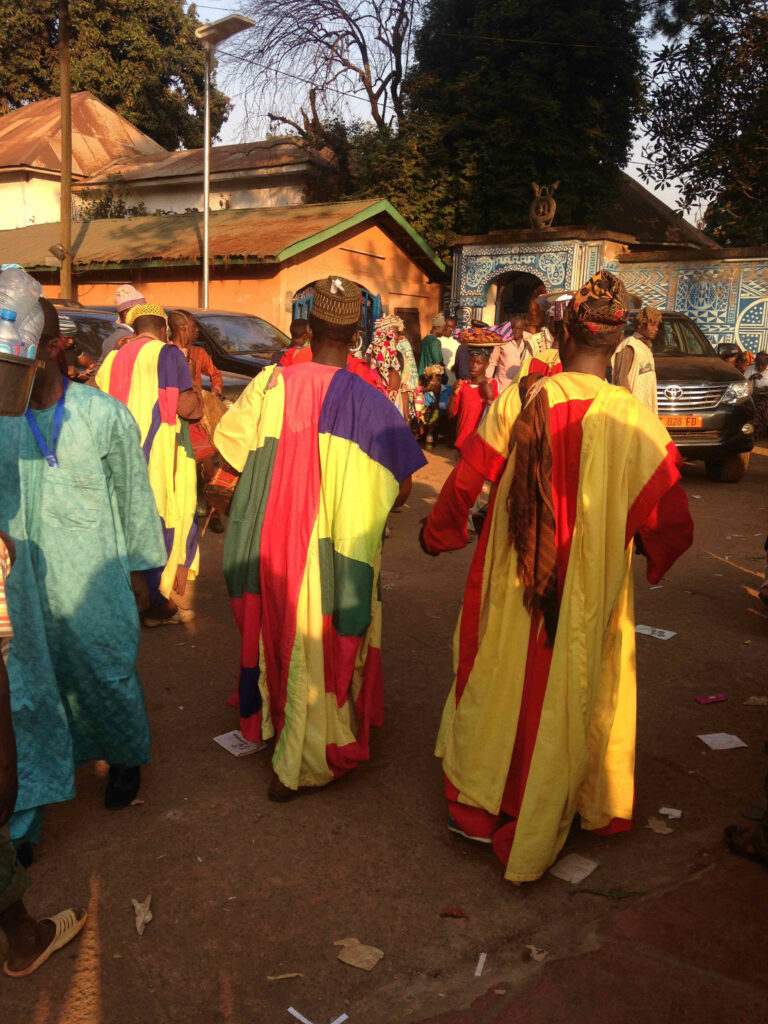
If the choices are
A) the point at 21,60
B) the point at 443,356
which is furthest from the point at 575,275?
the point at 21,60

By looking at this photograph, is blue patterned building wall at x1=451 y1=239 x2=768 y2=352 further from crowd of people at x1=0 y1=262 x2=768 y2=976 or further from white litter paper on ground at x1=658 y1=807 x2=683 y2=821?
white litter paper on ground at x1=658 y1=807 x2=683 y2=821

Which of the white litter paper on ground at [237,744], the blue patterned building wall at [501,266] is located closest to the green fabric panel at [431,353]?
the blue patterned building wall at [501,266]

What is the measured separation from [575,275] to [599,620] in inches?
618

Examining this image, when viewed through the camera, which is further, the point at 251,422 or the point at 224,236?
the point at 224,236

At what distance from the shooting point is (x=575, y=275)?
57.6ft

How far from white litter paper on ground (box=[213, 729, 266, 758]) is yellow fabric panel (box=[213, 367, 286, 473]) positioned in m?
1.26

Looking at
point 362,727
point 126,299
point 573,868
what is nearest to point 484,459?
point 362,727

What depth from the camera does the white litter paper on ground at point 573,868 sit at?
10.2ft

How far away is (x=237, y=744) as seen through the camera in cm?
405

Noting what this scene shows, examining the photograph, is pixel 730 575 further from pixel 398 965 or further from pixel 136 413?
pixel 398 965

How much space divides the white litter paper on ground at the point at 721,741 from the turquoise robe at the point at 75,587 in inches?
98.5

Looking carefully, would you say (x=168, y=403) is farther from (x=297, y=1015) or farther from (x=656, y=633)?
(x=297, y=1015)

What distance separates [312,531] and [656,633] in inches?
116

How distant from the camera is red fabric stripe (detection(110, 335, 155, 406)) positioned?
537 centimetres
